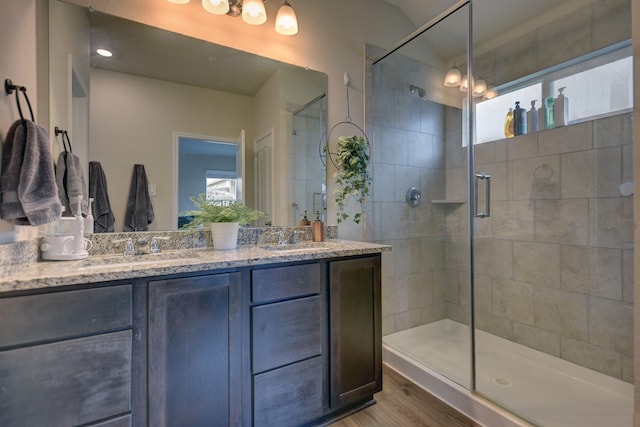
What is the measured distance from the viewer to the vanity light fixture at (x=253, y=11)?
168cm

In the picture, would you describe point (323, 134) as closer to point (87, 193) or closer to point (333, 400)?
point (87, 193)

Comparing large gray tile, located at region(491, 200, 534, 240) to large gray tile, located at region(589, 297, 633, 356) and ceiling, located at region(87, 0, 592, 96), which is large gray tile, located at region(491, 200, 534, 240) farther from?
ceiling, located at region(87, 0, 592, 96)

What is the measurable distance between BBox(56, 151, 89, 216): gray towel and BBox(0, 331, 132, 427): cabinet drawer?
0.70 m

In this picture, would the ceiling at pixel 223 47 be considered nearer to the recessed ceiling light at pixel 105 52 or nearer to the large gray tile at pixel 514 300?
the recessed ceiling light at pixel 105 52

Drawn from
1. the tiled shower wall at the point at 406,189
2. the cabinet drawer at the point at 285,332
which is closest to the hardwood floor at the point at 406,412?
the cabinet drawer at the point at 285,332

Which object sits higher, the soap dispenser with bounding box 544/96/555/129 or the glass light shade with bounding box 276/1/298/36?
the glass light shade with bounding box 276/1/298/36

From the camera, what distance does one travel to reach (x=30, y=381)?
35.9 inches

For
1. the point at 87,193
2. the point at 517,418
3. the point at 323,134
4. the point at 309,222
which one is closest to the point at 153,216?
the point at 87,193

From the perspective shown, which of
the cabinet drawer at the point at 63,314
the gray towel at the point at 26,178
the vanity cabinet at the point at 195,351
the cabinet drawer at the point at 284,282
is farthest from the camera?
the cabinet drawer at the point at 284,282

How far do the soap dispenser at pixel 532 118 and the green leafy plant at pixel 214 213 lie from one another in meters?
2.18

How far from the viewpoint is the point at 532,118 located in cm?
224

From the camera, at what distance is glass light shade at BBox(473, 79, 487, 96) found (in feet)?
7.57

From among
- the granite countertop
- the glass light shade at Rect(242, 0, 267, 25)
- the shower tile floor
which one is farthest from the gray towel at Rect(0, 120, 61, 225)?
the shower tile floor

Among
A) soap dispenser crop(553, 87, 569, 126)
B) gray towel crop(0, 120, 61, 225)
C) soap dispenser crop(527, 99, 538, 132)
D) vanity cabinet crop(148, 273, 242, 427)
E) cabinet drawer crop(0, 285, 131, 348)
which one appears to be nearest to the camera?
cabinet drawer crop(0, 285, 131, 348)
